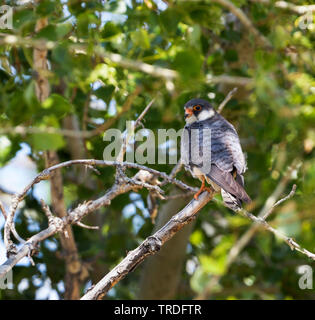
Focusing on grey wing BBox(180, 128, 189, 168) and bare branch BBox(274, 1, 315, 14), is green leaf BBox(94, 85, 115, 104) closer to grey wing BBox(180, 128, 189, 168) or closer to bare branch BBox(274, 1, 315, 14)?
grey wing BBox(180, 128, 189, 168)

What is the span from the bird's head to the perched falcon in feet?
0.07

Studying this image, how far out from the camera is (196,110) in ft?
14.6

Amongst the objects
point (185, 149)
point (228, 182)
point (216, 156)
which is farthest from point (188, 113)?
point (228, 182)

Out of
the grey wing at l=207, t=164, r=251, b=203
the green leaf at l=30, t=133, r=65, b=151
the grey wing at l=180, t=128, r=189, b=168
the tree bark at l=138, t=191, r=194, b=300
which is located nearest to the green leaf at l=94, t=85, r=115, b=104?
the grey wing at l=180, t=128, r=189, b=168

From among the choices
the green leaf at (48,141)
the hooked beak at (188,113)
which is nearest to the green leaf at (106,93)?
the hooked beak at (188,113)

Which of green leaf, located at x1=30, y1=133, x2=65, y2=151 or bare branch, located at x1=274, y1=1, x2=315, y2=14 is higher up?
bare branch, located at x1=274, y1=1, x2=315, y2=14

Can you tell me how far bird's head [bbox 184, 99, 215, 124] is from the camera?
14.5 ft

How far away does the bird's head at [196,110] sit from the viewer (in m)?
4.41

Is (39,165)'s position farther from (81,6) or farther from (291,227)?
(291,227)

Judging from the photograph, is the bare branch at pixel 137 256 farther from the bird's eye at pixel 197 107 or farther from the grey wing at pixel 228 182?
the bird's eye at pixel 197 107

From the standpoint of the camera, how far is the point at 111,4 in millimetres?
3178
